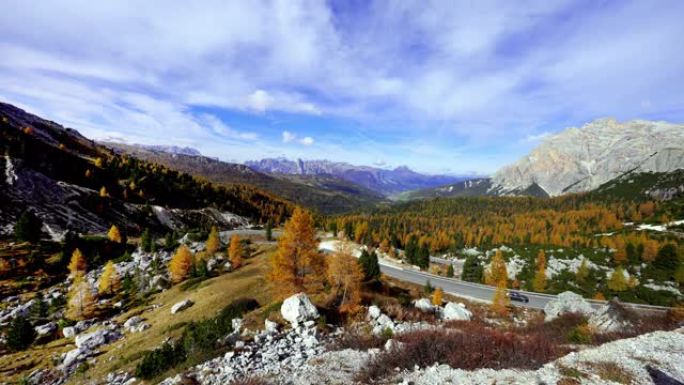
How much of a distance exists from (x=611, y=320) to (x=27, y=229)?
3918 inches

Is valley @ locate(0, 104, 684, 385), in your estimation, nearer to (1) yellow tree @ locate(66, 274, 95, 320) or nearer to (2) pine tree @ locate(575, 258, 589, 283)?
(1) yellow tree @ locate(66, 274, 95, 320)

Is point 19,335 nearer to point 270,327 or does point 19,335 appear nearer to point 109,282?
point 109,282

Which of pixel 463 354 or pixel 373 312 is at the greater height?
pixel 463 354

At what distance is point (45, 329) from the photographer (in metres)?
42.3

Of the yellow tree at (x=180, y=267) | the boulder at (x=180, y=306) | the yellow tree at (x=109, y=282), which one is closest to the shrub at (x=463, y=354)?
the boulder at (x=180, y=306)

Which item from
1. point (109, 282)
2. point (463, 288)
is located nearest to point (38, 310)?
point (109, 282)

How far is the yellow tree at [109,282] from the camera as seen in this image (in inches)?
2115

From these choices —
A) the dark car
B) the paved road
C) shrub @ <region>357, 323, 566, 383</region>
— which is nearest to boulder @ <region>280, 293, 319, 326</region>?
shrub @ <region>357, 323, 566, 383</region>

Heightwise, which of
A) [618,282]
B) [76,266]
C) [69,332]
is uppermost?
[618,282]

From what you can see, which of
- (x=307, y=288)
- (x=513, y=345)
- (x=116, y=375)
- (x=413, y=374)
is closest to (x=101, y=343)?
(x=116, y=375)

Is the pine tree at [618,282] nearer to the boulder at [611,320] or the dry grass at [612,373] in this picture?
the boulder at [611,320]

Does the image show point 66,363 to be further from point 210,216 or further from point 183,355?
point 210,216

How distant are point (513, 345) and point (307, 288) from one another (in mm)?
24081

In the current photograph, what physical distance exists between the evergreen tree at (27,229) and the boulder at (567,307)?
97.3 metres
